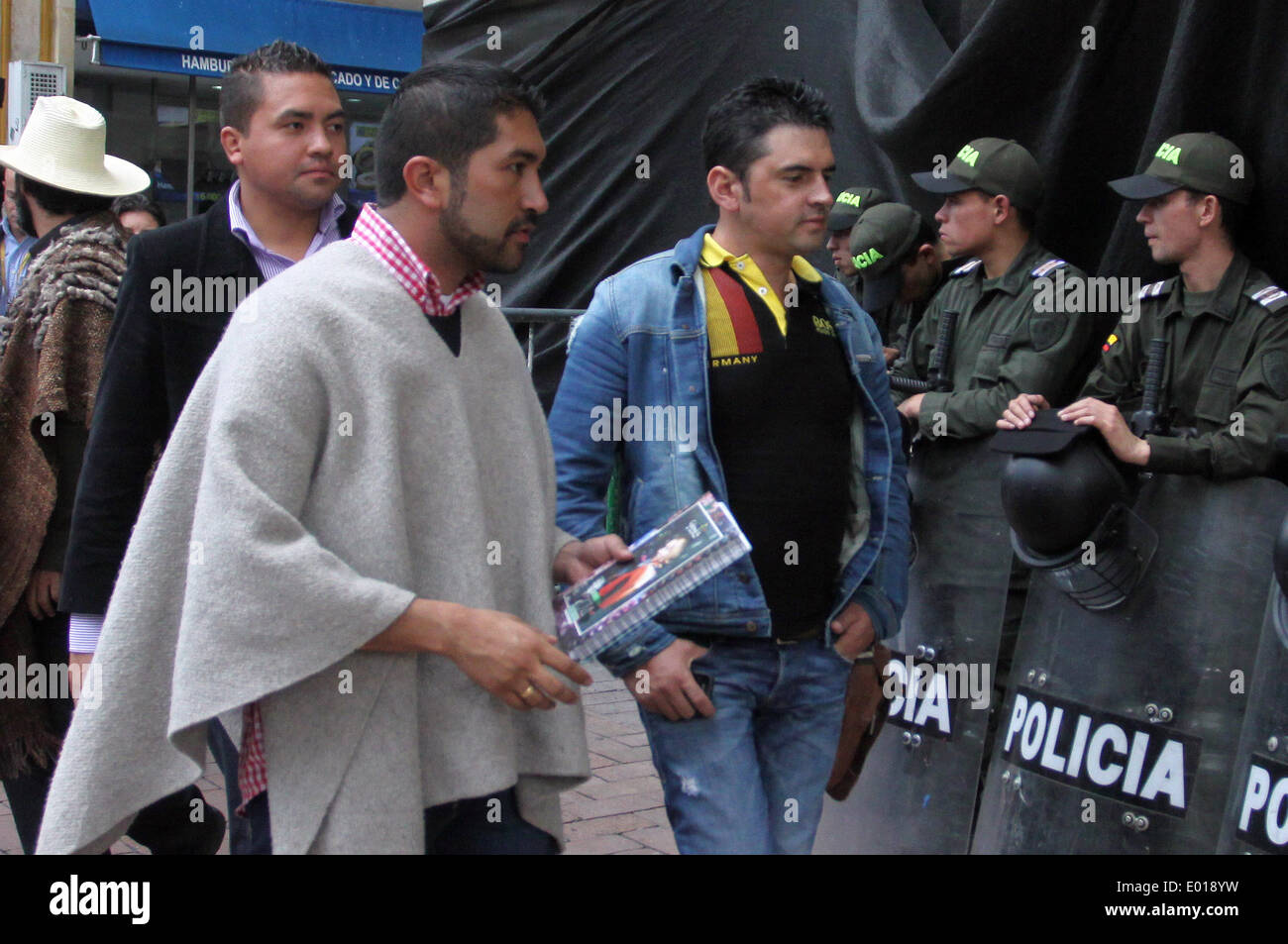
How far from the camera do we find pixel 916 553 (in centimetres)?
452

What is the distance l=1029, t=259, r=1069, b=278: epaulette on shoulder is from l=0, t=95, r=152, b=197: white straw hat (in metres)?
2.87

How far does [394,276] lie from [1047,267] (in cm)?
293

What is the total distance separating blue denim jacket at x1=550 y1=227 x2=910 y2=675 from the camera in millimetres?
3107

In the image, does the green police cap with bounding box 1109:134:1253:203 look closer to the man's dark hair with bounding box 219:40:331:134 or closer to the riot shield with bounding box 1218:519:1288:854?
the riot shield with bounding box 1218:519:1288:854

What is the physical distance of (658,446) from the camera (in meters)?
3.14

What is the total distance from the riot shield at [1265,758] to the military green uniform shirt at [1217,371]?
1.57 ft

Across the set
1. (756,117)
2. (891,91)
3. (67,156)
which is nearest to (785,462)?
(756,117)

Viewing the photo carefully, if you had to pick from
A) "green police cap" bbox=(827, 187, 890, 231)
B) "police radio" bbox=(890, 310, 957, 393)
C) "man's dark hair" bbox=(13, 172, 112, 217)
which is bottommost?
"police radio" bbox=(890, 310, 957, 393)

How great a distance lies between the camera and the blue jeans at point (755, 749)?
10.3 feet

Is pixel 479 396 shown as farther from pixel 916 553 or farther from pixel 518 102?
pixel 916 553

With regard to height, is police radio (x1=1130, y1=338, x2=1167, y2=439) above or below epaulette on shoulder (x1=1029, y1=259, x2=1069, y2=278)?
below

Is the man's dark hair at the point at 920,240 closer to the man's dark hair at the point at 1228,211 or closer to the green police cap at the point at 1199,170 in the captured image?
the green police cap at the point at 1199,170

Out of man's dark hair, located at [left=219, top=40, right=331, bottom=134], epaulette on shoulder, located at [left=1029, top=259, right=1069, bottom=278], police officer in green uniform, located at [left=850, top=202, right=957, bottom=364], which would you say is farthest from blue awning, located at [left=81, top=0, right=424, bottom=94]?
man's dark hair, located at [left=219, top=40, right=331, bottom=134]

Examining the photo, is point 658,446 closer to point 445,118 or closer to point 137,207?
point 445,118
